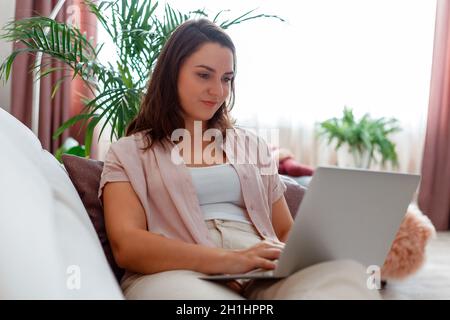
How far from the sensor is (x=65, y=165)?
1.51 metres

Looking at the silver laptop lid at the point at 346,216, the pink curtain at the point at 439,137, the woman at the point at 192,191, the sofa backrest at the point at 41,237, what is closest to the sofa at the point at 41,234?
the sofa backrest at the point at 41,237

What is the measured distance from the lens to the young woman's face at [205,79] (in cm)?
148

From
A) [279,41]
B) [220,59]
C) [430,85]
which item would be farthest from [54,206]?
[430,85]

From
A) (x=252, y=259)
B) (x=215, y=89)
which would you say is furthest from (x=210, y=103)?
(x=252, y=259)

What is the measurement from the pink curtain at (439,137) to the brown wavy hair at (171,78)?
3398 millimetres

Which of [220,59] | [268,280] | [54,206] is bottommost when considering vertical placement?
[268,280]

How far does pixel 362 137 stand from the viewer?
14.6 ft

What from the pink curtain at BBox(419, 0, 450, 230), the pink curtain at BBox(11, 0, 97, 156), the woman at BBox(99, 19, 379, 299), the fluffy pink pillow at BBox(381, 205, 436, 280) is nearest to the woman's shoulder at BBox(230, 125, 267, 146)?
the woman at BBox(99, 19, 379, 299)

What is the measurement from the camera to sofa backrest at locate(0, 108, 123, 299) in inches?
35.1

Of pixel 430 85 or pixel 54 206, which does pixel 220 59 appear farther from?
pixel 430 85

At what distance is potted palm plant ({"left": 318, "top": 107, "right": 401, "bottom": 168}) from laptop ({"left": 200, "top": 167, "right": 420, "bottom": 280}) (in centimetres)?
338

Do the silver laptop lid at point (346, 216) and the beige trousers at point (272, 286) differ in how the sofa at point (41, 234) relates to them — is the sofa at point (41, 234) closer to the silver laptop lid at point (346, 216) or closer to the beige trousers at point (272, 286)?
the beige trousers at point (272, 286)

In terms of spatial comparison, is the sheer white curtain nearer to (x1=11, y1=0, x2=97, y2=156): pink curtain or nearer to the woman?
(x1=11, y1=0, x2=97, y2=156): pink curtain
